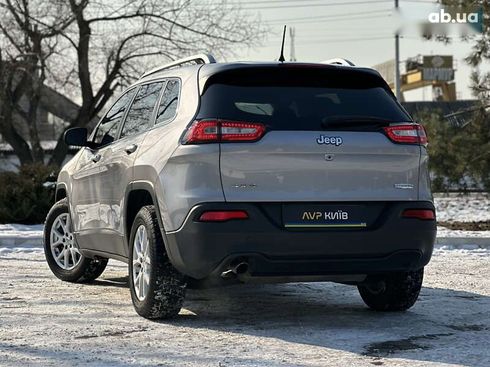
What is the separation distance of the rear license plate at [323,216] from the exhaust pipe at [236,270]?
39 centimetres

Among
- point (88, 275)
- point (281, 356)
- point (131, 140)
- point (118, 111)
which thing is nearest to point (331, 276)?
point (281, 356)

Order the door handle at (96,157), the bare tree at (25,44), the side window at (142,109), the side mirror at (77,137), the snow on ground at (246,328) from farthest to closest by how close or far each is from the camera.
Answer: the bare tree at (25,44) → the side mirror at (77,137) → the door handle at (96,157) → the side window at (142,109) → the snow on ground at (246,328)

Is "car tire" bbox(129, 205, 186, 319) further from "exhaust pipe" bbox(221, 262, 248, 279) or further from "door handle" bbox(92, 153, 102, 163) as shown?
"door handle" bbox(92, 153, 102, 163)

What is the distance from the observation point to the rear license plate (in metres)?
5.23

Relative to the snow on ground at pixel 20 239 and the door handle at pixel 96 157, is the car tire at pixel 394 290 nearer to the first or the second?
the door handle at pixel 96 157

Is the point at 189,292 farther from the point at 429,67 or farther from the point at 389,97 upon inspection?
the point at 429,67

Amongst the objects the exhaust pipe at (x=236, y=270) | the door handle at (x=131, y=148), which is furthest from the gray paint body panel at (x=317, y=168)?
the door handle at (x=131, y=148)

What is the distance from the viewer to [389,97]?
5.77 m

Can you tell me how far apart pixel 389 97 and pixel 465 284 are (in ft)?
9.69

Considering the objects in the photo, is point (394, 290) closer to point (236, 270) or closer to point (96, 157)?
point (236, 270)

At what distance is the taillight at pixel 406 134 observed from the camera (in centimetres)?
552

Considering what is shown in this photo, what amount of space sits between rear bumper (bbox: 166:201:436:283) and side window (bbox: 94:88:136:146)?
1.92 metres

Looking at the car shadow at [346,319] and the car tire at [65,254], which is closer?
the car shadow at [346,319]

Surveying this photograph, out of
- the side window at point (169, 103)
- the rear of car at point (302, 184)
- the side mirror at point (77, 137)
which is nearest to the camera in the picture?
the rear of car at point (302, 184)
